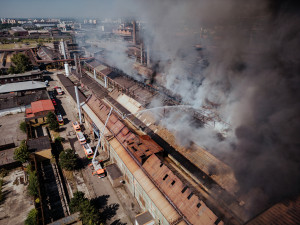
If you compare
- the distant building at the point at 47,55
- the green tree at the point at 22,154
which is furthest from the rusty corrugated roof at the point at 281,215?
the distant building at the point at 47,55

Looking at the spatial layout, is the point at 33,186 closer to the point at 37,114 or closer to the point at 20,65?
the point at 37,114

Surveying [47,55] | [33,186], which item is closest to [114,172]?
[33,186]

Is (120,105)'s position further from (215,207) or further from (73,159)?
(215,207)

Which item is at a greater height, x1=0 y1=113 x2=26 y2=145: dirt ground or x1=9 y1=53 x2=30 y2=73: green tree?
x1=9 y1=53 x2=30 y2=73: green tree

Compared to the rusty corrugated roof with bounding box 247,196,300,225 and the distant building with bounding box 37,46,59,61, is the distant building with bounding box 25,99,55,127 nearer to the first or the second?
the rusty corrugated roof with bounding box 247,196,300,225

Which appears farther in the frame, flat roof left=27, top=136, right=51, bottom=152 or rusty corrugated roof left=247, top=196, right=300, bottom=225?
flat roof left=27, top=136, right=51, bottom=152

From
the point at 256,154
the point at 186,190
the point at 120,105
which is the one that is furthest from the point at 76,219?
the point at 120,105

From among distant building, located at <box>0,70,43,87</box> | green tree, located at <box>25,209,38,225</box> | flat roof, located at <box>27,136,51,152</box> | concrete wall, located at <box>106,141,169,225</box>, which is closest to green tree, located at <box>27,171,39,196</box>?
green tree, located at <box>25,209,38,225</box>
